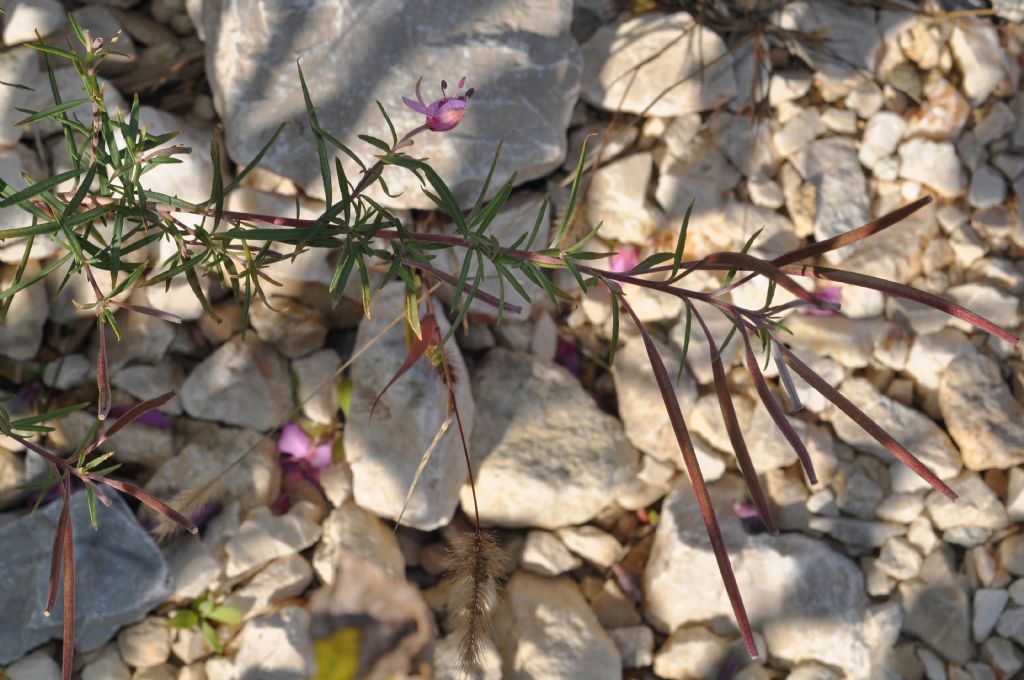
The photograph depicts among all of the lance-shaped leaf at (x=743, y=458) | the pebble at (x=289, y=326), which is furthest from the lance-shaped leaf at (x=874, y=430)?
the pebble at (x=289, y=326)

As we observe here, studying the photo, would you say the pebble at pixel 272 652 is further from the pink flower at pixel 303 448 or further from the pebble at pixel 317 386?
the pebble at pixel 317 386

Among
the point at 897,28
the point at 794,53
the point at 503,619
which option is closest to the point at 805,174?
the point at 794,53

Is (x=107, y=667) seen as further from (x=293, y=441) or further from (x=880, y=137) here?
(x=880, y=137)

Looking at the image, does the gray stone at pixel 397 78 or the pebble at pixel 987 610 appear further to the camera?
the pebble at pixel 987 610

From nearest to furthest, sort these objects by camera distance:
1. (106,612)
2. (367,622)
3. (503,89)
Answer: (106,612), (367,622), (503,89)

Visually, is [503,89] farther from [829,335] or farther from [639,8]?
[829,335]

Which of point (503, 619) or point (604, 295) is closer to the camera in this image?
point (503, 619)

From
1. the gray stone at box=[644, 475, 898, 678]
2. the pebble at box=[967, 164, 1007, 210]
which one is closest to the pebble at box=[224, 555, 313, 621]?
the gray stone at box=[644, 475, 898, 678]

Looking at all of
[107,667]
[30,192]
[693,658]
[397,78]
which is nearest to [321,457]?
[107,667]
